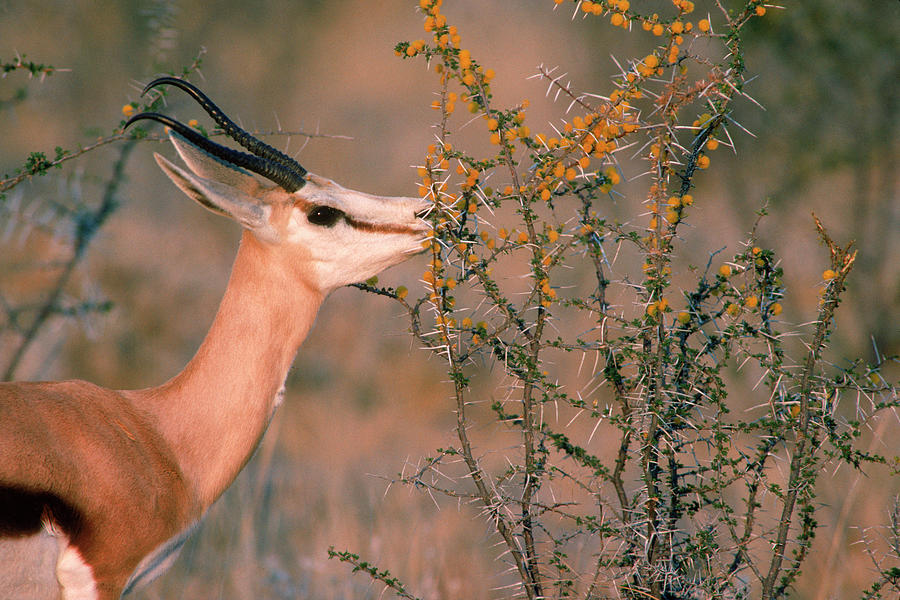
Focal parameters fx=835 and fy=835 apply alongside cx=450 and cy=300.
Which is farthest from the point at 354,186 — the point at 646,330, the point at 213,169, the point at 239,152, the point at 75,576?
the point at 75,576

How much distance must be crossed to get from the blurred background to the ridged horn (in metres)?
0.83

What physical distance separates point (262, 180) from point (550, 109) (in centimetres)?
1019

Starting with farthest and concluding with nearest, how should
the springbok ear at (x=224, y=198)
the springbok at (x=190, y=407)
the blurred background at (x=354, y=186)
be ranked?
the blurred background at (x=354, y=186)
the springbok ear at (x=224, y=198)
the springbok at (x=190, y=407)

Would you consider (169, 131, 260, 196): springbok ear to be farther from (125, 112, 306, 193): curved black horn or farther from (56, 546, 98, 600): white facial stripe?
(56, 546, 98, 600): white facial stripe

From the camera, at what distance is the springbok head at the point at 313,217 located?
3.42 meters

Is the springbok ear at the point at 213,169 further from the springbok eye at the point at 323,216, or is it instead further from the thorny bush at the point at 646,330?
the thorny bush at the point at 646,330

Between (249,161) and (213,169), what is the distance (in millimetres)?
256

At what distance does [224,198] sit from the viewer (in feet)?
10.9

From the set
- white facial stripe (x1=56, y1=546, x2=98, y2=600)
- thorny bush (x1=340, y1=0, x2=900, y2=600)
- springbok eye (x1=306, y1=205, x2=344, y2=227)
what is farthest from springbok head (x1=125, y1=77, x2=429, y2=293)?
white facial stripe (x1=56, y1=546, x2=98, y2=600)

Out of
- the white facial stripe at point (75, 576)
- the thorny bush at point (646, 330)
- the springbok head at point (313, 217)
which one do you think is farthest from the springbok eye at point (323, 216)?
the white facial stripe at point (75, 576)

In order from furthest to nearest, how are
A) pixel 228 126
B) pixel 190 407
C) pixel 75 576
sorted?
pixel 190 407 → pixel 228 126 → pixel 75 576

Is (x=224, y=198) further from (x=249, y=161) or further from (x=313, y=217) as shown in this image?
(x=313, y=217)

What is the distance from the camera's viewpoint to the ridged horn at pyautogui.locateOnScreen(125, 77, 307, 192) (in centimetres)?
313

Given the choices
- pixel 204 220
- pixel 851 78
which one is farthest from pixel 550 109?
pixel 204 220
